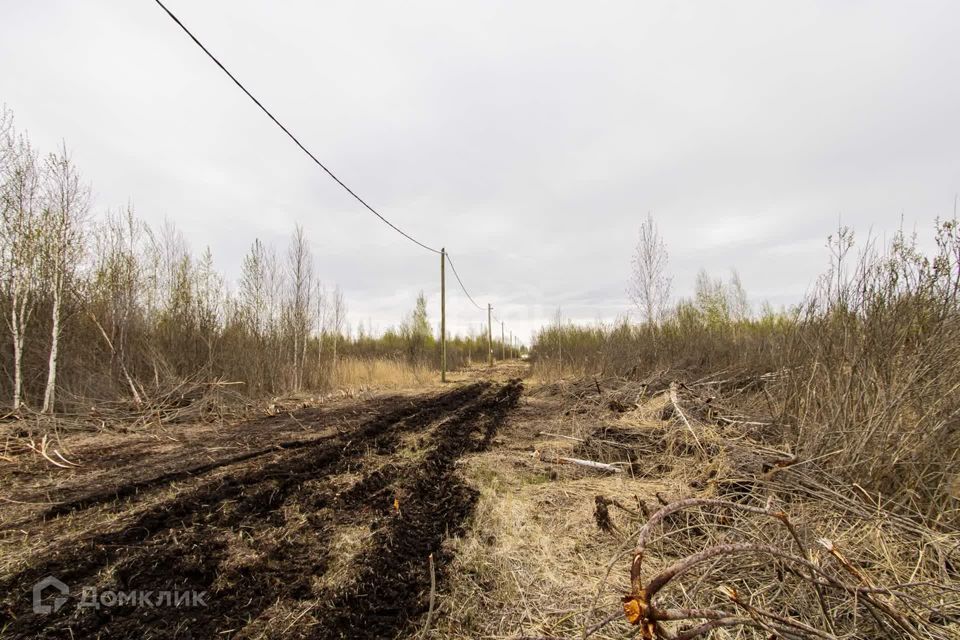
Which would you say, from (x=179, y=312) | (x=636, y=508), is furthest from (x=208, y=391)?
(x=636, y=508)

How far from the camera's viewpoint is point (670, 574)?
3.60 feet

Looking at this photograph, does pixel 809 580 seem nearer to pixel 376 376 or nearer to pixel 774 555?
pixel 774 555

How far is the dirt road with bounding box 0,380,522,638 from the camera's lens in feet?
7.23

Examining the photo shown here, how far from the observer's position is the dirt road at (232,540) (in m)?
2.21

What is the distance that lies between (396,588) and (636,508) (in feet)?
6.97

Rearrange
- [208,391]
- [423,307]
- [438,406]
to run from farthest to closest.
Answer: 1. [423,307]
2. [438,406]
3. [208,391]

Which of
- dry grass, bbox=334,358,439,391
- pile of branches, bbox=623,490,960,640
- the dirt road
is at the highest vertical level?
dry grass, bbox=334,358,439,391

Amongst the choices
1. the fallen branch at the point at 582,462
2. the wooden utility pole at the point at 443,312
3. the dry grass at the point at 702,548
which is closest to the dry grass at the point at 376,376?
the wooden utility pole at the point at 443,312

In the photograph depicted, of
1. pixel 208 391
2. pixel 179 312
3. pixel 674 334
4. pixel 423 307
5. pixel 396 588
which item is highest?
pixel 423 307

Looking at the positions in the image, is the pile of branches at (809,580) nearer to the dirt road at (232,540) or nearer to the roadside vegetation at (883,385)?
the roadside vegetation at (883,385)

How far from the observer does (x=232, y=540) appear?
120 inches

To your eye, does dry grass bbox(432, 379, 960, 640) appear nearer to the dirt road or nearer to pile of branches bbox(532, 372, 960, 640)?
pile of branches bbox(532, 372, 960, 640)

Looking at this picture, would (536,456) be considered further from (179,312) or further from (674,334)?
(179,312)

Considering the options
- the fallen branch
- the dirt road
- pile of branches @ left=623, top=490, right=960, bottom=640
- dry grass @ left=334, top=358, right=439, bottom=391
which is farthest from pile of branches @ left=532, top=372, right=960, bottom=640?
dry grass @ left=334, top=358, right=439, bottom=391
